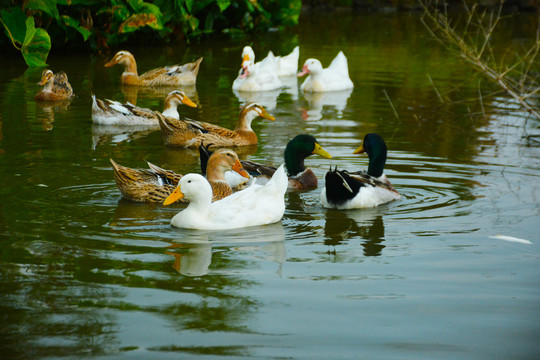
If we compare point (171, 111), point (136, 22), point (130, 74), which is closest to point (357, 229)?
point (171, 111)

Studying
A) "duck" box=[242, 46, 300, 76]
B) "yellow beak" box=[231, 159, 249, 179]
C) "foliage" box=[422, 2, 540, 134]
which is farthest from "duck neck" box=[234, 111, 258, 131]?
"duck" box=[242, 46, 300, 76]

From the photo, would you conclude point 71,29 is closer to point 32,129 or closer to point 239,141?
point 32,129

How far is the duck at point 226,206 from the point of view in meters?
7.04

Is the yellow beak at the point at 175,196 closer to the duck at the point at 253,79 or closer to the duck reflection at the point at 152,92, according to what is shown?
the duck reflection at the point at 152,92

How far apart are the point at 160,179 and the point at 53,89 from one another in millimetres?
6529

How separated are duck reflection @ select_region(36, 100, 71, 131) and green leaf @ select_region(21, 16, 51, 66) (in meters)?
3.13

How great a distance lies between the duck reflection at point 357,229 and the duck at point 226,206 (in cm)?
52

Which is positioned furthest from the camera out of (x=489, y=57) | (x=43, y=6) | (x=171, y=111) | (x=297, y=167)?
(x=43, y=6)

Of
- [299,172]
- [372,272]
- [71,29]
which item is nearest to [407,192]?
[299,172]

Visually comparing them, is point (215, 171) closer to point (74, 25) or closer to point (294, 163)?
point (294, 163)

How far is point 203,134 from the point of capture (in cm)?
1091

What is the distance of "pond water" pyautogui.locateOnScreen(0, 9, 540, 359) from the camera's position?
4848 mm

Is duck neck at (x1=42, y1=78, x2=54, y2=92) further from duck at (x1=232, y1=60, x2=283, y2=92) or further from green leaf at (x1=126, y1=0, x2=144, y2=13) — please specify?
green leaf at (x1=126, y1=0, x2=144, y2=13)

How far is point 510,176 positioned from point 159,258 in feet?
14.6
